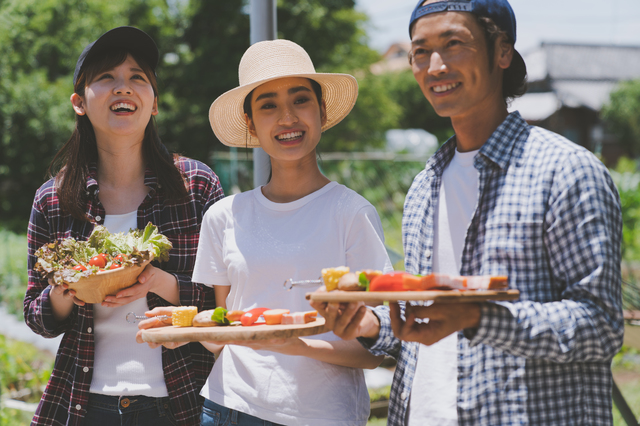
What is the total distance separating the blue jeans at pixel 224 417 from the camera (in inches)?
84.4

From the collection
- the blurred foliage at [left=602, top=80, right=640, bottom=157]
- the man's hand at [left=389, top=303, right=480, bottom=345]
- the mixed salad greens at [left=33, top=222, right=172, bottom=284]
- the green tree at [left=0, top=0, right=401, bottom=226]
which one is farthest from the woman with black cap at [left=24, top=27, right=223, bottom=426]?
the blurred foliage at [left=602, top=80, right=640, bottom=157]

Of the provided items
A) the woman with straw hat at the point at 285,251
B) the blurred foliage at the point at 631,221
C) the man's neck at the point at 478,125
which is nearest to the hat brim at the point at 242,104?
the woman with straw hat at the point at 285,251

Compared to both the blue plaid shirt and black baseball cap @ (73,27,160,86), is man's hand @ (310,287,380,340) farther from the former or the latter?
black baseball cap @ (73,27,160,86)

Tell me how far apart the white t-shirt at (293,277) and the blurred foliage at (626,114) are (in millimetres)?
33719

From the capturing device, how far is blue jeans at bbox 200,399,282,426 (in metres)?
2.14

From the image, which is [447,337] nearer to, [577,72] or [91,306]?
[91,306]

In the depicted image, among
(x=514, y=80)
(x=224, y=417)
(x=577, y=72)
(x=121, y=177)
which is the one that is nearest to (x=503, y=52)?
(x=514, y=80)

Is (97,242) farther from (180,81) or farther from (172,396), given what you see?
(180,81)

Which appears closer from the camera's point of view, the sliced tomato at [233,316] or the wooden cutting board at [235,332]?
the wooden cutting board at [235,332]

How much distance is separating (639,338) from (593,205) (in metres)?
2.25

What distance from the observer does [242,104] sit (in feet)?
8.74

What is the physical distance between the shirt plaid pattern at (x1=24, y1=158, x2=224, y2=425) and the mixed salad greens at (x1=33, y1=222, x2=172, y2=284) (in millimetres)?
153

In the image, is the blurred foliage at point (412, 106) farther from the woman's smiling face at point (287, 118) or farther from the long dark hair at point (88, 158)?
the woman's smiling face at point (287, 118)

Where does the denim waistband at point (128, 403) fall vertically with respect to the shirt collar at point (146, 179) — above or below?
below
